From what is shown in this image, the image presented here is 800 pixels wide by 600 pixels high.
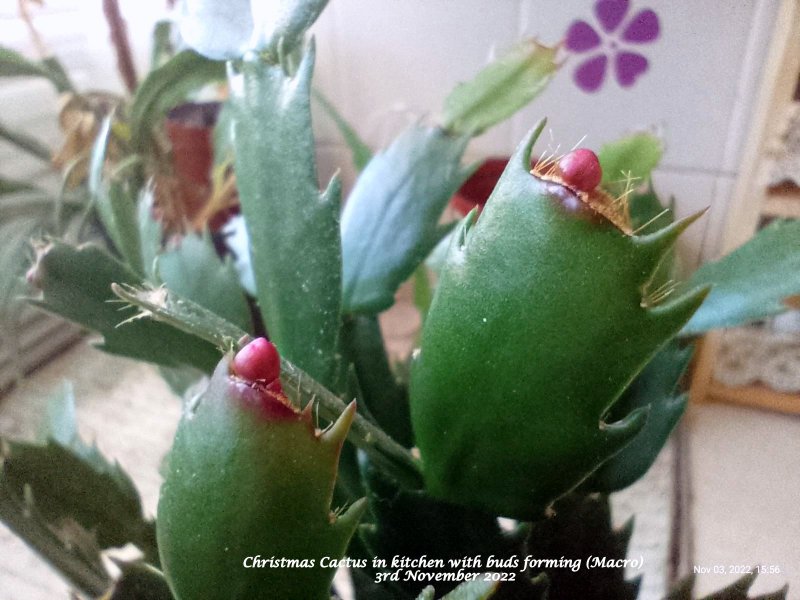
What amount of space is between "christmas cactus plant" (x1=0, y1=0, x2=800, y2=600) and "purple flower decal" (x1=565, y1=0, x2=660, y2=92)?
0.79 ft

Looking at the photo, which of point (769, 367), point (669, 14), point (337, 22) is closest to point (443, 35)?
point (337, 22)

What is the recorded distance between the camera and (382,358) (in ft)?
1.38

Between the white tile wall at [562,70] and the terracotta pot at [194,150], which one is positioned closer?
the white tile wall at [562,70]

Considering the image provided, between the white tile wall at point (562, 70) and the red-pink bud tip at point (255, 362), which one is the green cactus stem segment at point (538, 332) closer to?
the red-pink bud tip at point (255, 362)

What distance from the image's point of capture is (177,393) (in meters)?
0.45

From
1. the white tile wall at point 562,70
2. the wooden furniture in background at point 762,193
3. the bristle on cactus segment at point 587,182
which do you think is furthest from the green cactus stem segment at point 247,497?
the wooden furniture in background at point 762,193

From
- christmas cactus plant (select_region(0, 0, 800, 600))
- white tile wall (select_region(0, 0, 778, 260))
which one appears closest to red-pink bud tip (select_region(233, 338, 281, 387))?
christmas cactus plant (select_region(0, 0, 800, 600))

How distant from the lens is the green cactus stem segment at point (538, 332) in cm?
22

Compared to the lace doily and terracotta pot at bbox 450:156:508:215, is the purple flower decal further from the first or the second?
the lace doily

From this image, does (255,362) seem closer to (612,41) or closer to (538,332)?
(538,332)

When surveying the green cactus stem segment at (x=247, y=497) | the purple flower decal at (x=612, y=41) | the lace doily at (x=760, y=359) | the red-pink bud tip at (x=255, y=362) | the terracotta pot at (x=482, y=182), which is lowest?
the lace doily at (x=760, y=359)

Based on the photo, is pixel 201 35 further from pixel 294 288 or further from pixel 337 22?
pixel 337 22

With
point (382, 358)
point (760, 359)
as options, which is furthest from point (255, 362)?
point (760, 359)

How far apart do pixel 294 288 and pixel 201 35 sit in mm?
152
